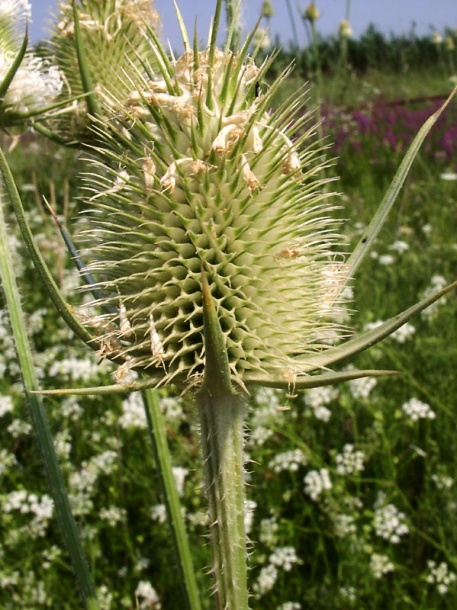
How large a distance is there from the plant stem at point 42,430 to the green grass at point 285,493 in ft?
2.42

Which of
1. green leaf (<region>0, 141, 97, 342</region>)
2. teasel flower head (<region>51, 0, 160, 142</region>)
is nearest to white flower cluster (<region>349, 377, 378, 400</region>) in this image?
teasel flower head (<region>51, 0, 160, 142</region>)

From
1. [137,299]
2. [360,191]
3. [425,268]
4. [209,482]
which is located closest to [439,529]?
[209,482]

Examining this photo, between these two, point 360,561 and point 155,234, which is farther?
point 360,561

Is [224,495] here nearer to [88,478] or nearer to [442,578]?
[442,578]

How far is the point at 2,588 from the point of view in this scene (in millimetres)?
Result: 2953

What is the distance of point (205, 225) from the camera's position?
4.27ft

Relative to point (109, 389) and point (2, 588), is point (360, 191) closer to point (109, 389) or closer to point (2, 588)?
point (2, 588)

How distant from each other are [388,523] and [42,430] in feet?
5.52

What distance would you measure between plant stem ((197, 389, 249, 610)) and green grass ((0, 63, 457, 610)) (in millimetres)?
989

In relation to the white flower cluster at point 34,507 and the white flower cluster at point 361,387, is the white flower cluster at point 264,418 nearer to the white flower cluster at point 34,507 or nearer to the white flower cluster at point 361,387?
the white flower cluster at point 361,387

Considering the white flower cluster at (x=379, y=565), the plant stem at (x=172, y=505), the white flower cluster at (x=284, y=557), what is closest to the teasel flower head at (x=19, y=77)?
the plant stem at (x=172, y=505)

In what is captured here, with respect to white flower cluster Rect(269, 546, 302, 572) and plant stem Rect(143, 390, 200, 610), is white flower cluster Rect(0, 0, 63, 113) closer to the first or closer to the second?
plant stem Rect(143, 390, 200, 610)

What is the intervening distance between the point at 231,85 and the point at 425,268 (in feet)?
12.7

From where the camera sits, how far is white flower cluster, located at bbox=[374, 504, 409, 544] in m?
2.66
